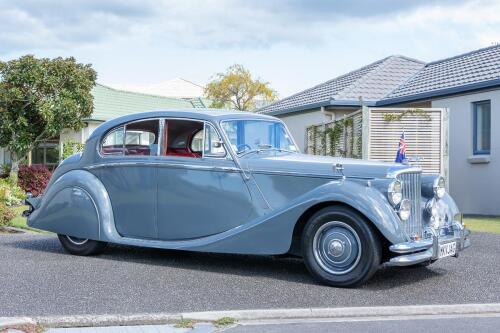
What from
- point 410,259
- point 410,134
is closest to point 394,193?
point 410,259

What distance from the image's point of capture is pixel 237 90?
48.2m

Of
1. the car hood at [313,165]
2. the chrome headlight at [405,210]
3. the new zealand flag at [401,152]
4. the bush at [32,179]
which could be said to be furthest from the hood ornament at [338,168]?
the bush at [32,179]

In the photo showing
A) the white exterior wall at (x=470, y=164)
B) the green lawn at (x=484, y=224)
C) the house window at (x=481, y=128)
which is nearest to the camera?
the green lawn at (x=484, y=224)

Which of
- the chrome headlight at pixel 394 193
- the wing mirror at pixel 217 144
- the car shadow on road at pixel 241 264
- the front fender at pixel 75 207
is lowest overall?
the car shadow on road at pixel 241 264

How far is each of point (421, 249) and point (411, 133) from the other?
8.64 m

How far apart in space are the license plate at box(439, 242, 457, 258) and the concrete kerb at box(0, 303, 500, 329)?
3.20ft

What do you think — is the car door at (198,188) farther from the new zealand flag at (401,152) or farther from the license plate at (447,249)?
the new zealand flag at (401,152)

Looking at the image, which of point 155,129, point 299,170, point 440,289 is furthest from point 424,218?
point 155,129

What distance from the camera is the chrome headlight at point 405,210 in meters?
6.74

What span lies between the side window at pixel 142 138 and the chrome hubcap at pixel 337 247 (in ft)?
7.76

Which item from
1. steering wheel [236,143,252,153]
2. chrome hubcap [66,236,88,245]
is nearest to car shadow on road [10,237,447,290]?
chrome hubcap [66,236,88,245]

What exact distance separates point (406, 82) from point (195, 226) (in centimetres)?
1452

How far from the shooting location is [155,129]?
8.20 metres

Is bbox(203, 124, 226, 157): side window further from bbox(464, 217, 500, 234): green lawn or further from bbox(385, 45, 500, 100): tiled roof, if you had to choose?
bbox(385, 45, 500, 100): tiled roof
